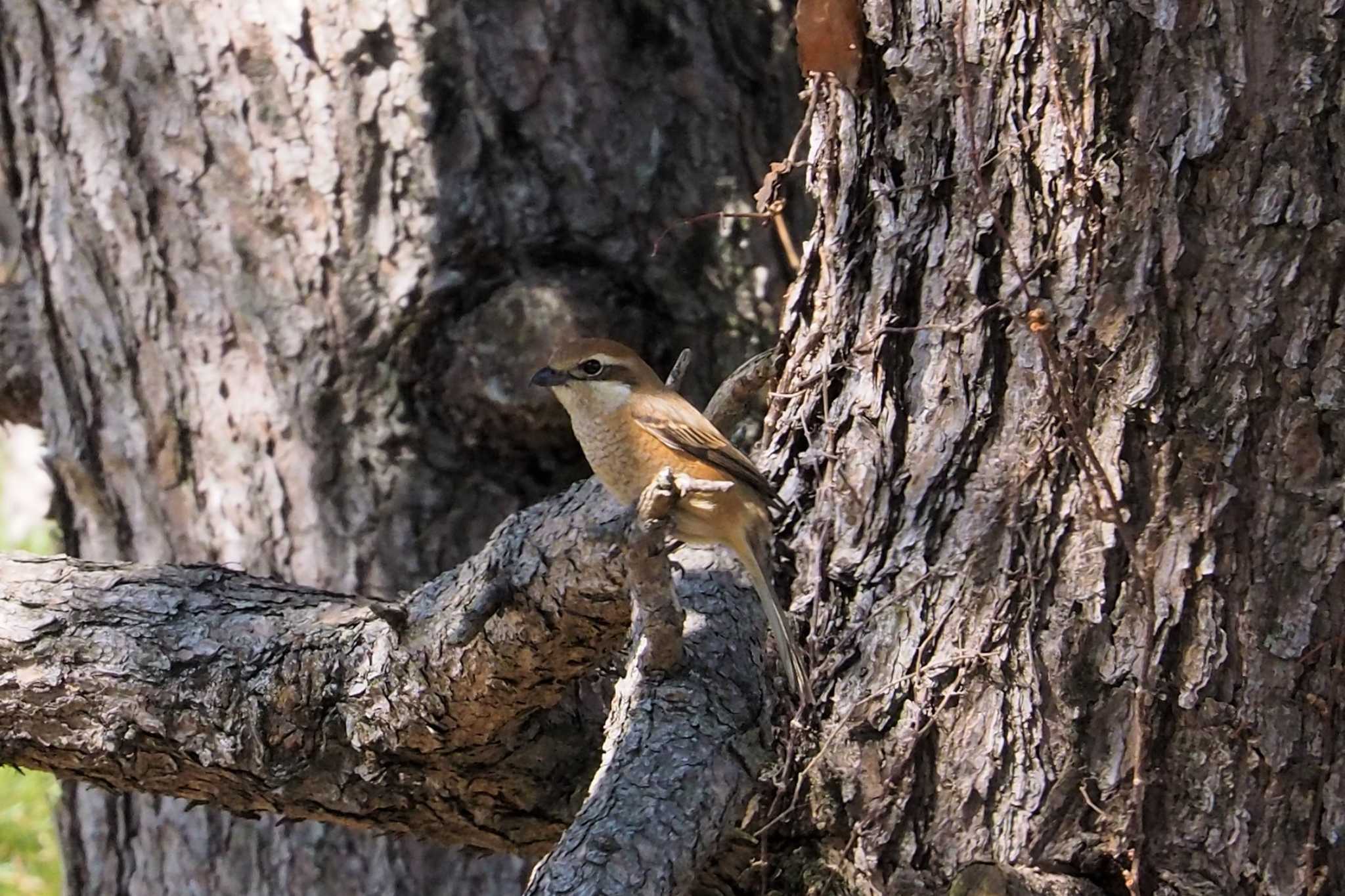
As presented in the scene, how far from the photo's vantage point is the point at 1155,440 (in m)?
2.70

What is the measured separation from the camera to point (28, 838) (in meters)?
6.51

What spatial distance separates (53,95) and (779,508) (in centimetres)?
256

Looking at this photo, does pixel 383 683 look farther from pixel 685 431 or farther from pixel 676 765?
pixel 685 431

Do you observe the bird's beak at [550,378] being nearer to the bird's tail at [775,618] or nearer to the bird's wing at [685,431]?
the bird's wing at [685,431]

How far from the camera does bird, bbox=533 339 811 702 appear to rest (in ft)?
10.3

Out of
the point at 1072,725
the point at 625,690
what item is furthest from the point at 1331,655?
the point at 625,690

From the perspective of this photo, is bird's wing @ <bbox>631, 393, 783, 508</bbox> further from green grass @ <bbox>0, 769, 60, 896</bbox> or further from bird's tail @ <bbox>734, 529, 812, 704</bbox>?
green grass @ <bbox>0, 769, 60, 896</bbox>

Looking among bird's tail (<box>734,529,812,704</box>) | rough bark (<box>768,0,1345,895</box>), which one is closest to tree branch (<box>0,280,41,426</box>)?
bird's tail (<box>734,529,812,704</box>)

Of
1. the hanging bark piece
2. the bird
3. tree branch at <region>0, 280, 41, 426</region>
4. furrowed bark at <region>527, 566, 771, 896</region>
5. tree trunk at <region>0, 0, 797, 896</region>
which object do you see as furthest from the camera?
tree branch at <region>0, 280, 41, 426</region>

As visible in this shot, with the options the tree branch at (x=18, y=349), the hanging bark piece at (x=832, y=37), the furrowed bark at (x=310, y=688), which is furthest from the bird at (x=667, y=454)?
the tree branch at (x=18, y=349)

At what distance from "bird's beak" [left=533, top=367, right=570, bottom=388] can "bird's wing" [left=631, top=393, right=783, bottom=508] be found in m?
0.19

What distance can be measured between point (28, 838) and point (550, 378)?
4136 millimetres

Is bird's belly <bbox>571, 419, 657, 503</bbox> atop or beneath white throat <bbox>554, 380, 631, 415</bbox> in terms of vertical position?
beneath

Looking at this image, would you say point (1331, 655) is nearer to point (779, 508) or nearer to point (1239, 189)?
point (1239, 189)
